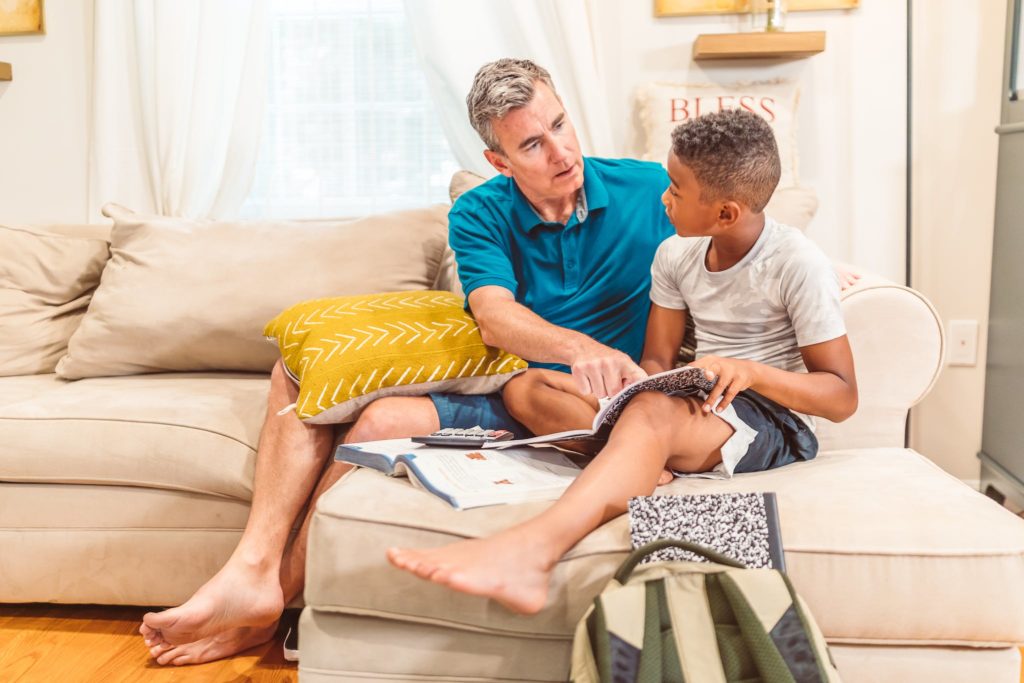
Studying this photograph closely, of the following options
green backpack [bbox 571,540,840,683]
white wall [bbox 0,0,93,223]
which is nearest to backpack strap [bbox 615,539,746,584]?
green backpack [bbox 571,540,840,683]

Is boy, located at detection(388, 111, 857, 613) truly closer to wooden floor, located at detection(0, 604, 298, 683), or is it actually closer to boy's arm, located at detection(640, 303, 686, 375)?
boy's arm, located at detection(640, 303, 686, 375)

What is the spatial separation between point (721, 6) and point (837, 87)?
1.26 ft

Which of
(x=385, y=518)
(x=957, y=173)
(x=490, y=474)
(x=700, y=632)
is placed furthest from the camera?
(x=957, y=173)

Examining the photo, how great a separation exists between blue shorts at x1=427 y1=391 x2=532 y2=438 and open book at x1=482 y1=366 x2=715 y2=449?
240 mm

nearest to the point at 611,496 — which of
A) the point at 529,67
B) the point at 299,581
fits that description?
the point at 299,581

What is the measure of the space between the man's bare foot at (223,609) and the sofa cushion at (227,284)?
2.34 ft

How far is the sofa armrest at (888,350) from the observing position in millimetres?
1580

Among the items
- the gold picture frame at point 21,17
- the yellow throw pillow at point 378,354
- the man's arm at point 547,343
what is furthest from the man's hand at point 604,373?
the gold picture frame at point 21,17

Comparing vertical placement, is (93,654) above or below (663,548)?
below

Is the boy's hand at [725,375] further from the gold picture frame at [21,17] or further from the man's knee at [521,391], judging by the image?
the gold picture frame at [21,17]

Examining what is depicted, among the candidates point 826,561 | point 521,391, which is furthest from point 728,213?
point 826,561

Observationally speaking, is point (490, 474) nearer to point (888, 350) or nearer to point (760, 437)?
point (760, 437)

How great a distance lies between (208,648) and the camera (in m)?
1.59

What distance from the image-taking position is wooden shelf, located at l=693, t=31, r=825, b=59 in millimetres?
2311
